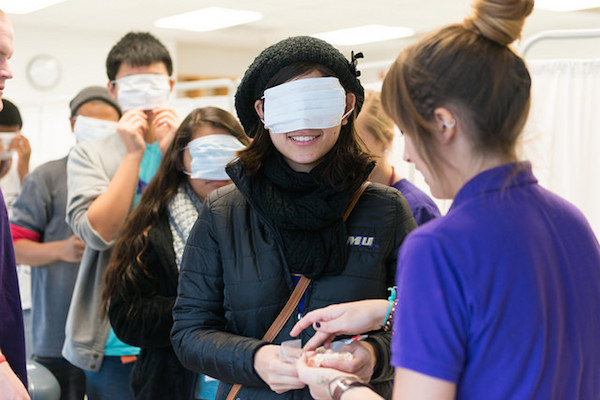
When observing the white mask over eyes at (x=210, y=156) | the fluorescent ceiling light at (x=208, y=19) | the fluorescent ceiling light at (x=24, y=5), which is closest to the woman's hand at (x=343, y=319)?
the white mask over eyes at (x=210, y=156)

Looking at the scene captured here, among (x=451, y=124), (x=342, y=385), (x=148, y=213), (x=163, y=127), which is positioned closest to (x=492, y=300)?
(x=451, y=124)

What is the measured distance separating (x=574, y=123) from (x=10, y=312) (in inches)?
93.8

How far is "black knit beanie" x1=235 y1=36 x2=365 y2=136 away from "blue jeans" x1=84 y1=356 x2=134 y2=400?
4.03 feet

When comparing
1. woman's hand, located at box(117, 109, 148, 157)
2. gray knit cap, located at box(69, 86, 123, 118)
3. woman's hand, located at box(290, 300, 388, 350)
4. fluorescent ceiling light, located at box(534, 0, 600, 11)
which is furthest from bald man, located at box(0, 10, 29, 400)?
fluorescent ceiling light, located at box(534, 0, 600, 11)

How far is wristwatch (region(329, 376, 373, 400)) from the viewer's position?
1236 millimetres

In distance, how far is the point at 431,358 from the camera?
1.00 m

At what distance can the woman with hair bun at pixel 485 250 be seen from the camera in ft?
3.29

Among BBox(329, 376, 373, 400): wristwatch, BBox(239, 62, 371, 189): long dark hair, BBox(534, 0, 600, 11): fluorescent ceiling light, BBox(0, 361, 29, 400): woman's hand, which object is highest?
BBox(534, 0, 600, 11): fluorescent ceiling light

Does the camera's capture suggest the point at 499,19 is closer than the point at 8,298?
Yes

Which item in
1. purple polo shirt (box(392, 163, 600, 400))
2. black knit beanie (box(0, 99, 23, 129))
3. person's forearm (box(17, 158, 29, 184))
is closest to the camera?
purple polo shirt (box(392, 163, 600, 400))

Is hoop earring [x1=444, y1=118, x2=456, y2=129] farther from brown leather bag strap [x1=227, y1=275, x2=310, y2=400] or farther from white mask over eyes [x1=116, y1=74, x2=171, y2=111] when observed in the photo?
white mask over eyes [x1=116, y1=74, x2=171, y2=111]

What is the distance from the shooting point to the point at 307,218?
1.61m

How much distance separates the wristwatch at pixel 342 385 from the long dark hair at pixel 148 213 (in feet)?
3.45

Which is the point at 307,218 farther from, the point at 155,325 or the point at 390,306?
the point at 155,325
